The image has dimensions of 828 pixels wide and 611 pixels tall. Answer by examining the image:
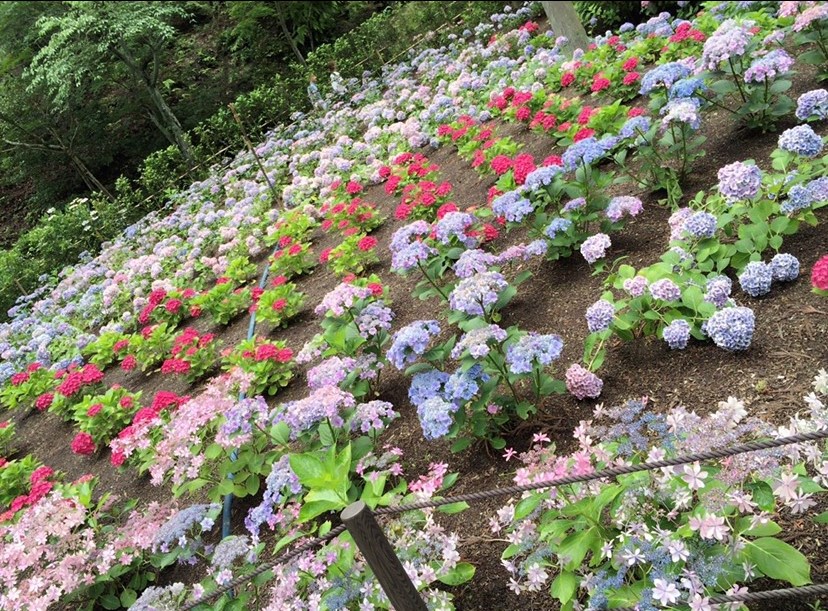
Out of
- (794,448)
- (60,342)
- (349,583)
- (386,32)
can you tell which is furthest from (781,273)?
(386,32)

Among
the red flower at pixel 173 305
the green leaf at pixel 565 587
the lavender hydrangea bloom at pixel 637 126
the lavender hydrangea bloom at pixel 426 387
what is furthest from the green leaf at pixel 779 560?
the red flower at pixel 173 305

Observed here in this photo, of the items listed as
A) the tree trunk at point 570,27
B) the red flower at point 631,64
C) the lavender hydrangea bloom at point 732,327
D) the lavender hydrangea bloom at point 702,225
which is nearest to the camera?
the lavender hydrangea bloom at point 732,327

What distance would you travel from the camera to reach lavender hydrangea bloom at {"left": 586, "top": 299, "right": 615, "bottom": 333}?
2447mm

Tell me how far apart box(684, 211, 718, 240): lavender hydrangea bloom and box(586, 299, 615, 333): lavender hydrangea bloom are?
1.95ft

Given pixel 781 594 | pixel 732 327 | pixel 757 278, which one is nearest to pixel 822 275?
pixel 732 327

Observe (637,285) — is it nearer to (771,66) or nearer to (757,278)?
(757,278)

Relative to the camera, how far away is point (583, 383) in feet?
8.21

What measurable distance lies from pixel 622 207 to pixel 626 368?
97 centimetres

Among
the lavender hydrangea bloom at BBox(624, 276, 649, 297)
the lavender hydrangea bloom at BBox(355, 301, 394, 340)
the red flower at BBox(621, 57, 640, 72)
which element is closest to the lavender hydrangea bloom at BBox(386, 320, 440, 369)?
the lavender hydrangea bloom at BBox(355, 301, 394, 340)

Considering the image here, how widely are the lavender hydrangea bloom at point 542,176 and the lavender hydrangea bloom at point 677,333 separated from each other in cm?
110

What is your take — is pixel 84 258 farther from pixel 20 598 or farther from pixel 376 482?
pixel 376 482

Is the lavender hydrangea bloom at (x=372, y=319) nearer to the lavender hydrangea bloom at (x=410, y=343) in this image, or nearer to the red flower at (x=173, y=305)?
the lavender hydrangea bloom at (x=410, y=343)

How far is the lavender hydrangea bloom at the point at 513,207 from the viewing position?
3164 millimetres

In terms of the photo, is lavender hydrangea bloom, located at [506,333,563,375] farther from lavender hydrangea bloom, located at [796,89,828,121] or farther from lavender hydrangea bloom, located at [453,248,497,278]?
lavender hydrangea bloom, located at [796,89,828,121]
